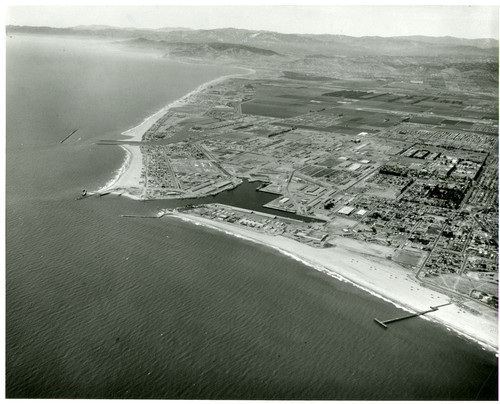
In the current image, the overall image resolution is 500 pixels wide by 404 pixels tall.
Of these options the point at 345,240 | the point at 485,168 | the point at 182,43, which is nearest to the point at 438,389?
the point at 345,240

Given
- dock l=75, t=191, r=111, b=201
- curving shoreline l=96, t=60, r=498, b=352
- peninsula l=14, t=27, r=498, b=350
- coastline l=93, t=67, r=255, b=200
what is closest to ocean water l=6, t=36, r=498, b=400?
curving shoreline l=96, t=60, r=498, b=352

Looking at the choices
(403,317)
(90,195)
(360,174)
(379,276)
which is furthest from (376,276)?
(90,195)

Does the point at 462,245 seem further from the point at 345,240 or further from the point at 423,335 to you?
the point at 423,335

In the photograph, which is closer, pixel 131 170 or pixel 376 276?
pixel 376 276

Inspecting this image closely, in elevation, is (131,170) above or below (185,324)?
above

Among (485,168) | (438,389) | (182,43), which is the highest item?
(182,43)

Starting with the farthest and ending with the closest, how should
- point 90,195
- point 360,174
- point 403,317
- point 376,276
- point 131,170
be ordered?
point 360,174 < point 131,170 < point 90,195 < point 376,276 < point 403,317

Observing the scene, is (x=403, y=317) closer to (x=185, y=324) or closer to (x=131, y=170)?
(x=185, y=324)

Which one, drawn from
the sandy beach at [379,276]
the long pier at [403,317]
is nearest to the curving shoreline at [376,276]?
the sandy beach at [379,276]
